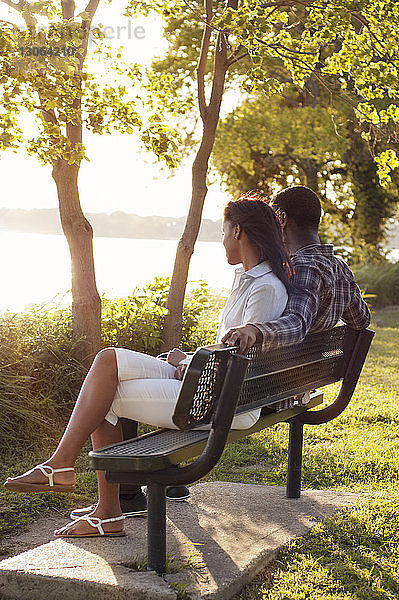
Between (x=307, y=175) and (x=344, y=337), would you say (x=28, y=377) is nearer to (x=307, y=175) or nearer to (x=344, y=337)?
(x=344, y=337)

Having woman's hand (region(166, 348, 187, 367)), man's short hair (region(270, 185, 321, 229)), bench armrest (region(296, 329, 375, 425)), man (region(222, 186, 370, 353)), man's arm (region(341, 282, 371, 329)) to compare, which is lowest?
bench armrest (region(296, 329, 375, 425))

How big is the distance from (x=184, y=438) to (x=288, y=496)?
1384 mm

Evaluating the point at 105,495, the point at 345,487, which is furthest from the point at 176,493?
the point at 345,487

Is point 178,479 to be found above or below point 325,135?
below

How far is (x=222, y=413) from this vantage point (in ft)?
10.0

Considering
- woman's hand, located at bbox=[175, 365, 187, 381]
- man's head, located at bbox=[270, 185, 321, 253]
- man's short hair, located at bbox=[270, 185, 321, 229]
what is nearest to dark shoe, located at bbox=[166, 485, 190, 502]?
woman's hand, located at bbox=[175, 365, 187, 381]

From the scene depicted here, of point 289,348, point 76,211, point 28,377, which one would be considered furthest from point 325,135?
point 289,348

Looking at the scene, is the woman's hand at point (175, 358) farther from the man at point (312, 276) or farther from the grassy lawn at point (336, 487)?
the grassy lawn at point (336, 487)

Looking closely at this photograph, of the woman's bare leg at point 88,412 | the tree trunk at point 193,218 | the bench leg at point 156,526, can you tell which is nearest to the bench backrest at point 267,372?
the bench leg at point 156,526

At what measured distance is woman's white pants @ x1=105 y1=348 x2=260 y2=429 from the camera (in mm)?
3328

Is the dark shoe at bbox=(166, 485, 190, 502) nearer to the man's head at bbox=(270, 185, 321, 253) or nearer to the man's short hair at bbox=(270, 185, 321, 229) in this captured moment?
the man's head at bbox=(270, 185, 321, 253)

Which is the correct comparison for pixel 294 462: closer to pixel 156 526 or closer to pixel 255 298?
pixel 255 298

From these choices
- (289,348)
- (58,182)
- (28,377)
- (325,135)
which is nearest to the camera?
(289,348)

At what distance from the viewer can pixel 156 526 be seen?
308 centimetres
